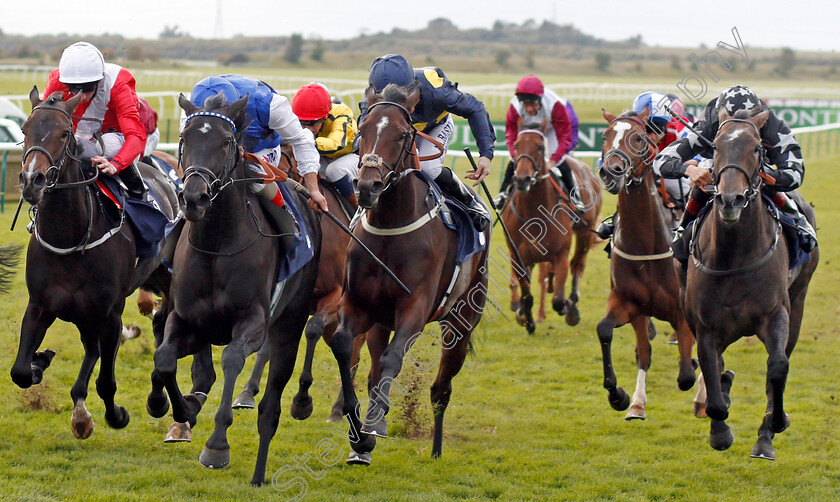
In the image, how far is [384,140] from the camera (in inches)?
195

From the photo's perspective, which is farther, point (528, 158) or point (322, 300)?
point (528, 158)

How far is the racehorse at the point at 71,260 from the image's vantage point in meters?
5.02

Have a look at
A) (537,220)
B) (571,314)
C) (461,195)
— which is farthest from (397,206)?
(571,314)

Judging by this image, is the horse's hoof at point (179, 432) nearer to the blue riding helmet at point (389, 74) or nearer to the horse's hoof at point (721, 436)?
the blue riding helmet at point (389, 74)

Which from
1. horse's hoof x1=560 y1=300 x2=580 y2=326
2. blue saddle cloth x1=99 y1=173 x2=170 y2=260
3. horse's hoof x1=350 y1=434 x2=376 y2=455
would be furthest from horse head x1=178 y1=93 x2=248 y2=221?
horse's hoof x1=560 y1=300 x2=580 y2=326

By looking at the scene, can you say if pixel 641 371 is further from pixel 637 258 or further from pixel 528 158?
pixel 528 158

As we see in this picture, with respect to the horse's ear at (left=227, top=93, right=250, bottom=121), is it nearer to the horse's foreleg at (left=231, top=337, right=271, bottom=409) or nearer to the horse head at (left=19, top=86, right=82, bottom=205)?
the horse head at (left=19, top=86, right=82, bottom=205)

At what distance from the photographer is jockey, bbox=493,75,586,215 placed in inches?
392

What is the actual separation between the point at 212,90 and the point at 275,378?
1.57 m

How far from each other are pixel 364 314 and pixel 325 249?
44.6 inches

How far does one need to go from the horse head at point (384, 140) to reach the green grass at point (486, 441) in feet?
5.48

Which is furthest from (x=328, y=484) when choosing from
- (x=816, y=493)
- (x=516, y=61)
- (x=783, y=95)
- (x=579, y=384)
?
(x=516, y=61)

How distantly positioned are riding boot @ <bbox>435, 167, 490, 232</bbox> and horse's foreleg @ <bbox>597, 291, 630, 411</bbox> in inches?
56.0

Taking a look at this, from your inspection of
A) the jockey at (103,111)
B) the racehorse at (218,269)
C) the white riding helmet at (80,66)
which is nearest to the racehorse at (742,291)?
the racehorse at (218,269)
